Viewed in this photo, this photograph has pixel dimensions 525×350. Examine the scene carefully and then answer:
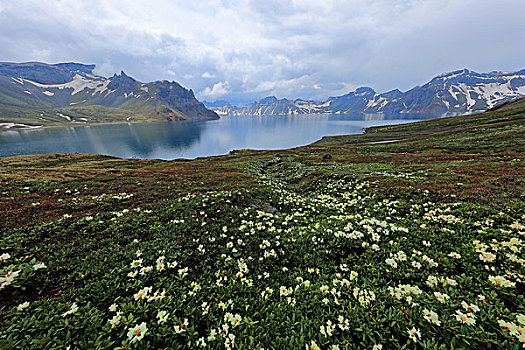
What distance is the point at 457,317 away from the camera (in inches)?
172

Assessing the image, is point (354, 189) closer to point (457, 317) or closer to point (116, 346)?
point (457, 317)

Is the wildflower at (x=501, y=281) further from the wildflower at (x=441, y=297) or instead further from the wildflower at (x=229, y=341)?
the wildflower at (x=229, y=341)

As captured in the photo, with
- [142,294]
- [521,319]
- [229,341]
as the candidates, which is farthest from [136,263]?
[521,319]

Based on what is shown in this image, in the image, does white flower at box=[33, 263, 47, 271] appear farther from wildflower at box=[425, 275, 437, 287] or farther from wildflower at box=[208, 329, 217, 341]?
wildflower at box=[425, 275, 437, 287]

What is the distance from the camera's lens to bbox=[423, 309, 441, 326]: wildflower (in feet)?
14.4

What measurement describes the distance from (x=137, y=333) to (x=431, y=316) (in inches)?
278

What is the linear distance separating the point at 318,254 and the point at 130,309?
671 cm

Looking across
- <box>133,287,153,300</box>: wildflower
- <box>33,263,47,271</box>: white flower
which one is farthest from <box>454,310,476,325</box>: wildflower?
<box>33,263,47,271</box>: white flower

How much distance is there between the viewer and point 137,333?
4270 millimetres

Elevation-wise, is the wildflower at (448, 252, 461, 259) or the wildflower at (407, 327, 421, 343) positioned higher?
the wildflower at (407, 327, 421, 343)

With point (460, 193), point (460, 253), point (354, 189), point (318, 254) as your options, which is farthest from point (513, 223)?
point (354, 189)

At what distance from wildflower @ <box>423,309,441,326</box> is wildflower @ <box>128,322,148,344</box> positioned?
676 cm

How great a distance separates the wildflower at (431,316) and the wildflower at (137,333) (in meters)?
6.76

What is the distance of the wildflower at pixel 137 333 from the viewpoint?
411cm
